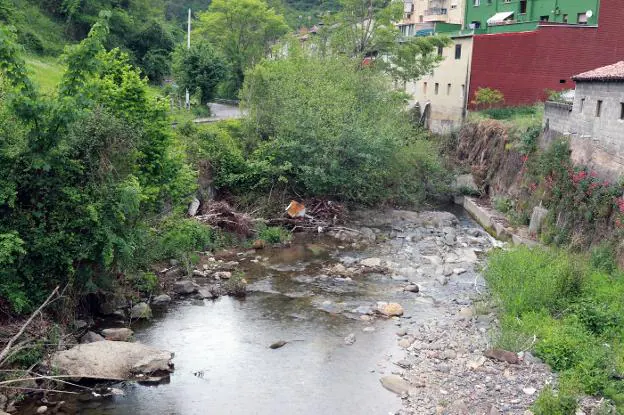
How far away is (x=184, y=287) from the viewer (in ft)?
56.6

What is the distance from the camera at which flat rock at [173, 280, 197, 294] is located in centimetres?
1719

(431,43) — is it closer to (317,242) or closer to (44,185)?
(317,242)

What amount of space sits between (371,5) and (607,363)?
95.5 feet

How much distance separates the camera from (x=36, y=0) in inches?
1668

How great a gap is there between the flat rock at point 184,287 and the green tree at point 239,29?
34672mm

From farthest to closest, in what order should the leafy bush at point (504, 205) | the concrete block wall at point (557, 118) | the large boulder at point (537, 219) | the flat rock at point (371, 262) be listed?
the leafy bush at point (504, 205) < the concrete block wall at point (557, 118) < the large boulder at point (537, 219) < the flat rock at point (371, 262)

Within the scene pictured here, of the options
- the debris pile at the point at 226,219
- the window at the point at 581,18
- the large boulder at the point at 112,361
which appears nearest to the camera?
the large boulder at the point at 112,361

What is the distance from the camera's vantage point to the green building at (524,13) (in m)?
36.4

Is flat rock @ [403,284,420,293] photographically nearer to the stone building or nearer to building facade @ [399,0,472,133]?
the stone building

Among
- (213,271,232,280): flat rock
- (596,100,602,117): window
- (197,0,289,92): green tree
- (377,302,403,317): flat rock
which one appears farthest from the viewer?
(197,0,289,92): green tree

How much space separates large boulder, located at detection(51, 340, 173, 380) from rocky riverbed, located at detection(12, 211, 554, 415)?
0.39m

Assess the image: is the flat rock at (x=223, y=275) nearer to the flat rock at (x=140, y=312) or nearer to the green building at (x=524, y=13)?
the flat rock at (x=140, y=312)

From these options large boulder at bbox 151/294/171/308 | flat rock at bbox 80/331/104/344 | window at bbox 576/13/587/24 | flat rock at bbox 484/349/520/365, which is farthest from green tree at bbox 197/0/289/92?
flat rock at bbox 484/349/520/365

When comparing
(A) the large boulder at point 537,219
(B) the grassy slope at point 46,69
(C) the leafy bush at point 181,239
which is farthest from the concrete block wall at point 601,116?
(B) the grassy slope at point 46,69
